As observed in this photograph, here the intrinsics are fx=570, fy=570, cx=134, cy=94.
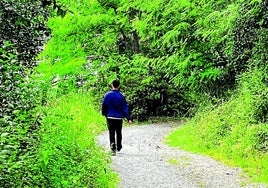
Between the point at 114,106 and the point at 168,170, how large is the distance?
9.32 feet

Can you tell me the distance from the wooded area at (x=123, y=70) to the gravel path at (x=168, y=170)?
0.96 m

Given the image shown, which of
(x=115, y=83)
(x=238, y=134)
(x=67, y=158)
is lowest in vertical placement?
(x=238, y=134)

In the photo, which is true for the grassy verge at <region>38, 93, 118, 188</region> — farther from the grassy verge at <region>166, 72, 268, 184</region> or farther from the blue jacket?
the blue jacket

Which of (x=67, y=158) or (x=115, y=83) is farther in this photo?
(x=115, y=83)

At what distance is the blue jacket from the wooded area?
3.75 feet

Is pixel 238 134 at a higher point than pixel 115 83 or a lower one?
lower

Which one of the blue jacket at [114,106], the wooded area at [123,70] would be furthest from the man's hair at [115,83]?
the wooded area at [123,70]

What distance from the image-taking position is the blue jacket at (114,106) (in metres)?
14.3

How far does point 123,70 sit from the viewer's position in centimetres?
2583

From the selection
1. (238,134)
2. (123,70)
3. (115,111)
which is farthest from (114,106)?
(123,70)

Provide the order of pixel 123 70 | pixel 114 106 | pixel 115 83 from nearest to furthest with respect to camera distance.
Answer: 1. pixel 114 106
2. pixel 115 83
3. pixel 123 70

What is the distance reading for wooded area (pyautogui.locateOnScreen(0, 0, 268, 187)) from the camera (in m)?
7.63

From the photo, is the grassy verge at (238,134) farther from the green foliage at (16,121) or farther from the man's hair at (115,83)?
the green foliage at (16,121)

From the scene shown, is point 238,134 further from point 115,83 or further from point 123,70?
point 123,70
